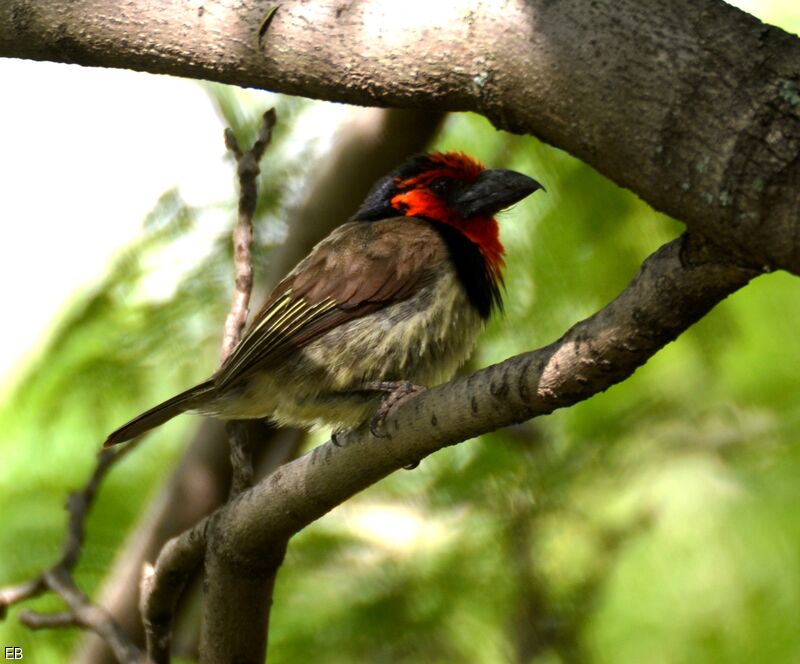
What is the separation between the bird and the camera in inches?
136

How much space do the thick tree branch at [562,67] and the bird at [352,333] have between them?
1087 millimetres

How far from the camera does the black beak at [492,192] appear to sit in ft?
12.5

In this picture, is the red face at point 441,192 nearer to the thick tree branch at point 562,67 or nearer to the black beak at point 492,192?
the black beak at point 492,192

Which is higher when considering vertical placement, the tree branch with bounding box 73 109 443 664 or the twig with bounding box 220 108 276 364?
the twig with bounding box 220 108 276 364

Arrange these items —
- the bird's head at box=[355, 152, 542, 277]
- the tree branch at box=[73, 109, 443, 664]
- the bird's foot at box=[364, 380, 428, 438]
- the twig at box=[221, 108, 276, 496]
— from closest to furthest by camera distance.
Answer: the bird's foot at box=[364, 380, 428, 438] < the twig at box=[221, 108, 276, 496] < the bird's head at box=[355, 152, 542, 277] < the tree branch at box=[73, 109, 443, 664]

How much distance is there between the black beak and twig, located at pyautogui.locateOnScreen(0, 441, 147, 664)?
1.33 m

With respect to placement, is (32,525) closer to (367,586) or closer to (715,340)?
(367,586)

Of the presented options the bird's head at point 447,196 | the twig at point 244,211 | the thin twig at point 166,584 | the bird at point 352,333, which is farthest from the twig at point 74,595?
the bird's head at point 447,196

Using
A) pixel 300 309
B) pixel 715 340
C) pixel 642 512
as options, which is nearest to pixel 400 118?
pixel 300 309

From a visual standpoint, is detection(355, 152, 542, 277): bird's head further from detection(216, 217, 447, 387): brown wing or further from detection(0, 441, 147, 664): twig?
detection(0, 441, 147, 664): twig

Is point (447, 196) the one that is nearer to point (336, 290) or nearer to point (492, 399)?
point (336, 290)

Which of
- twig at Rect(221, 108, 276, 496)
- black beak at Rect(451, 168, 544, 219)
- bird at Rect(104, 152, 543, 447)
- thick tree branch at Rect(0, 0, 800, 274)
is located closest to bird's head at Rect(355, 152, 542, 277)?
black beak at Rect(451, 168, 544, 219)

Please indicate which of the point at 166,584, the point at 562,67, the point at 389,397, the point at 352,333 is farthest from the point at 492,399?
the point at 352,333

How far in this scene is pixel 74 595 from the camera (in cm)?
341
